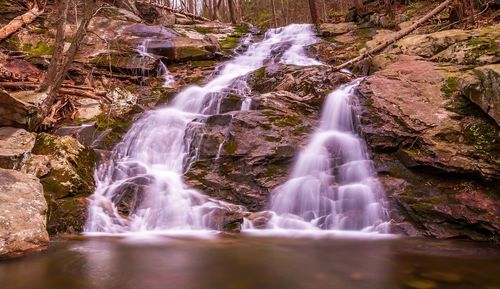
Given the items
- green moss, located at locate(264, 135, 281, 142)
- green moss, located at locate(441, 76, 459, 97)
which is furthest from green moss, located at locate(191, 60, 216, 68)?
green moss, located at locate(441, 76, 459, 97)

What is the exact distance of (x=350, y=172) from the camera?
633 cm

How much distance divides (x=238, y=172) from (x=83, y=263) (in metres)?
3.07

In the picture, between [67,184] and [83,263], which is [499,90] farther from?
[67,184]

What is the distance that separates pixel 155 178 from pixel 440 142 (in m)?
4.79

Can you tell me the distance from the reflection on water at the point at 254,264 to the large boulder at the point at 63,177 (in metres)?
0.56

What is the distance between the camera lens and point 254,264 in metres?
4.09

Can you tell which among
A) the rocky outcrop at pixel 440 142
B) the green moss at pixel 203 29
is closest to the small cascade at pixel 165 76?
the green moss at pixel 203 29

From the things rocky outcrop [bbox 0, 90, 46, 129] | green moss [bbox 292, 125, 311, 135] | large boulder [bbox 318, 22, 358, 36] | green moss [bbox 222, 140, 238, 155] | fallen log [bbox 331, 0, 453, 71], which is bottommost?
Answer: green moss [bbox 222, 140, 238, 155]

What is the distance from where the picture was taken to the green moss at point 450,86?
21.9ft

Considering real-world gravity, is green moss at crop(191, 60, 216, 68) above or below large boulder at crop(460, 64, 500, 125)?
above

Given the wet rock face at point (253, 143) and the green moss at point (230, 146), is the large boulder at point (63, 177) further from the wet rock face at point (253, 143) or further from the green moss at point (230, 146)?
the green moss at point (230, 146)

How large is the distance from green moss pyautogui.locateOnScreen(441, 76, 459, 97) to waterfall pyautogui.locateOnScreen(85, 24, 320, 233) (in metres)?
4.52

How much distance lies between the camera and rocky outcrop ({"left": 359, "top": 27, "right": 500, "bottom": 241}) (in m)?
5.21

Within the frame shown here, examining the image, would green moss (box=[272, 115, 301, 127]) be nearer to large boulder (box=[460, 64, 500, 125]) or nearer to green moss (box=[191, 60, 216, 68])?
large boulder (box=[460, 64, 500, 125])
